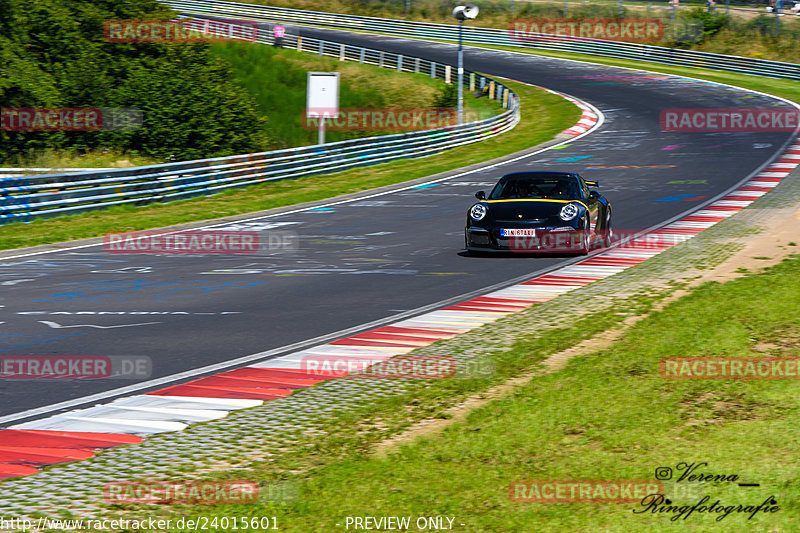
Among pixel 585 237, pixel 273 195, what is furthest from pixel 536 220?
pixel 273 195

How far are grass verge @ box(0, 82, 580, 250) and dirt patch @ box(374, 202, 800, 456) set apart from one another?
1164cm

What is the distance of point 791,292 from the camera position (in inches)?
433

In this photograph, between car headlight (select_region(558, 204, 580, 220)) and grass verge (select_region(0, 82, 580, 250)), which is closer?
car headlight (select_region(558, 204, 580, 220))

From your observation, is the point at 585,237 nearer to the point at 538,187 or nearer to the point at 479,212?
the point at 538,187

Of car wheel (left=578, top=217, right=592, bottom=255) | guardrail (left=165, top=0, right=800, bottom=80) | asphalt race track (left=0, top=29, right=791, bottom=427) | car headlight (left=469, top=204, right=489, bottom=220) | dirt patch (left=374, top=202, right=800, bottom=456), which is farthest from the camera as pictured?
guardrail (left=165, top=0, right=800, bottom=80)

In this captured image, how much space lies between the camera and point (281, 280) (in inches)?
531

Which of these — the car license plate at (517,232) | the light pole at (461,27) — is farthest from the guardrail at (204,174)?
the car license plate at (517,232)

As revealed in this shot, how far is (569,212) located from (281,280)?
4771mm

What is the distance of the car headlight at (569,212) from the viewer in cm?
1505

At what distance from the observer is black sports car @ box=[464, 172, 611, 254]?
15008 mm

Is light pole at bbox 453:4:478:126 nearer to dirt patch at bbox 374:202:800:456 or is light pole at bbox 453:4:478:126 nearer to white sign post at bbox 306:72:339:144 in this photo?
white sign post at bbox 306:72:339:144

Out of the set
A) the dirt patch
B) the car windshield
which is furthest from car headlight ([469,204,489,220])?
the dirt patch

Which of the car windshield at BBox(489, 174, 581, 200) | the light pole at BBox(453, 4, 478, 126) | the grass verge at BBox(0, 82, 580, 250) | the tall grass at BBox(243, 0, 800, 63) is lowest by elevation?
the grass verge at BBox(0, 82, 580, 250)

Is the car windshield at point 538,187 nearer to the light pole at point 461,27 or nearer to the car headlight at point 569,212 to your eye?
the car headlight at point 569,212
